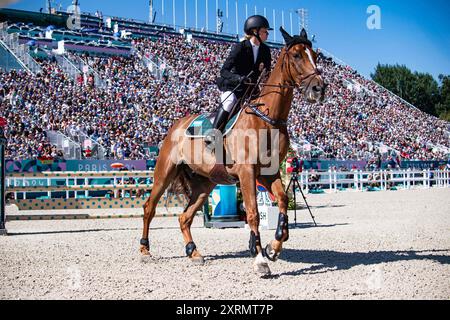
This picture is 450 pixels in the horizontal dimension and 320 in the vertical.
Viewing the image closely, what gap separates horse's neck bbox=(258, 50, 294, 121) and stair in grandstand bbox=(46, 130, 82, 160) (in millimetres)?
20912

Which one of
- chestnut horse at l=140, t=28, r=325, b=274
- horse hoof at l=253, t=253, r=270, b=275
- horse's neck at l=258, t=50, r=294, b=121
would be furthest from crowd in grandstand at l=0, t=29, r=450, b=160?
horse hoof at l=253, t=253, r=270, b=275

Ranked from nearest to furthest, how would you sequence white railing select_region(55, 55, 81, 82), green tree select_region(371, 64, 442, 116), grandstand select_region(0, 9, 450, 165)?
grandstand select_region(0, 9, 450, 165)
white railing select_region(55, 55, 81, 82)
green tree select_region(371, 64, 442, 116)

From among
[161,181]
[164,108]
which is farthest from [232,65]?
[164,108]

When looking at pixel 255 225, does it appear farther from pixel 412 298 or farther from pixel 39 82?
pixel 39 82

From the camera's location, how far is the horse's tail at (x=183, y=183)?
27.3 ft

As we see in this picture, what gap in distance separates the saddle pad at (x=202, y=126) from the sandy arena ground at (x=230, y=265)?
1.79 metres

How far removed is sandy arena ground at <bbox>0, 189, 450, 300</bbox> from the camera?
5.14m

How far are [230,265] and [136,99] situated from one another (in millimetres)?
30585

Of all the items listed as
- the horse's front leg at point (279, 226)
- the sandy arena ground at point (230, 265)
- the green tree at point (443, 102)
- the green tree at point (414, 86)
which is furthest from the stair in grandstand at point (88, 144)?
the green tree at point (414, 86)

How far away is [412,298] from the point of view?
15.1ft

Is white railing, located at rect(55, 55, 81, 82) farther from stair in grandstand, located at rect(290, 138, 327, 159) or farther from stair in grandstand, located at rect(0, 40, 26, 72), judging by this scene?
stair in grandstand, located at rect(290, 138, 327, 159)

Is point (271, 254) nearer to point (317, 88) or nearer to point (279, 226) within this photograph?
point (279, 226)

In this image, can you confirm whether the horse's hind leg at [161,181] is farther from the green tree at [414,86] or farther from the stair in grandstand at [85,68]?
the green tree at [414,86]

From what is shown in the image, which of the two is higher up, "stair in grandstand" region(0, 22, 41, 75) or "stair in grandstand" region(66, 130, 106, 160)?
"stair in grandstand" region(0, 22, 41, 75)
